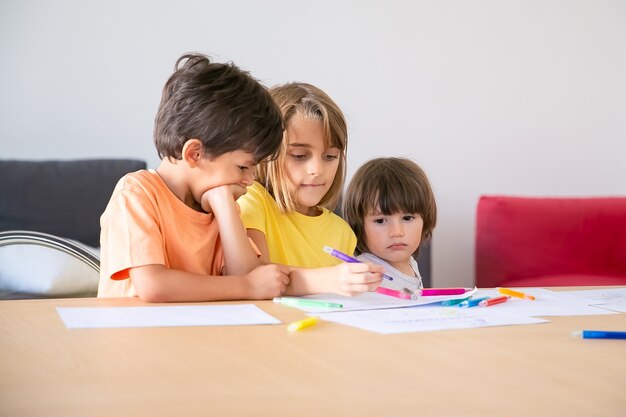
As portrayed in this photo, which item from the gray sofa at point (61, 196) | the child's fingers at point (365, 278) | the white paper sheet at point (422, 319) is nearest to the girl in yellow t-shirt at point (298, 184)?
the child's fingers at point (365, 278)

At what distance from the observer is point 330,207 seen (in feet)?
6.34

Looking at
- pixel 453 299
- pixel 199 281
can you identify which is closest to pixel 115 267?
pixel 199 281

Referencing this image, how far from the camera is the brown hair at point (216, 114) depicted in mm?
1413

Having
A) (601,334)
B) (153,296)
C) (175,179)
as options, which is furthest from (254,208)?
(601,334)

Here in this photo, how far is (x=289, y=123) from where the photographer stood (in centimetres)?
169

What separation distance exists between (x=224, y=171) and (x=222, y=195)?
4 centimetres

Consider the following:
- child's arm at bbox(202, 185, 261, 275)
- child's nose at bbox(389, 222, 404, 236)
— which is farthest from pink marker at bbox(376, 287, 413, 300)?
child's nose at bbox(389, 222, 404, 236)

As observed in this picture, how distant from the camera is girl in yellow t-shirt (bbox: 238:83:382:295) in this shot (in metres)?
1.67

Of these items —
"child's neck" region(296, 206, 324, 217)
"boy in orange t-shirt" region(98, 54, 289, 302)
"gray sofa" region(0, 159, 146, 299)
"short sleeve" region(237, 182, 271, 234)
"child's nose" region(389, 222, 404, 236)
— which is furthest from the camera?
"gray sofa" region(0, 159, 146, 299)

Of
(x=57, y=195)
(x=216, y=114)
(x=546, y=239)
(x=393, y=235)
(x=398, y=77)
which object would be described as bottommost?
(x=546, y=239)

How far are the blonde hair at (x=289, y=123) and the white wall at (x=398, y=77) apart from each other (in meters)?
1.25

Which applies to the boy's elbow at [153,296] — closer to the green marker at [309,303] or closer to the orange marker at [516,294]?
the green marker at [309,303]

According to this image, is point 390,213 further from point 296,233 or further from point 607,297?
point 607,297

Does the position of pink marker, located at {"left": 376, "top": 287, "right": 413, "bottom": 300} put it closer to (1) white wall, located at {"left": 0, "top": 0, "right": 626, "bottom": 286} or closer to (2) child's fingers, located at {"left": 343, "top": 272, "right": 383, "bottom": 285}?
(2) child's fingers, located at {"left": 343, "top": 272, "right": 383, "bottom": 285}
